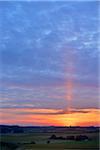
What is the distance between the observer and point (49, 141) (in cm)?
2477

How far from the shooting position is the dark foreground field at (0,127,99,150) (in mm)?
20355

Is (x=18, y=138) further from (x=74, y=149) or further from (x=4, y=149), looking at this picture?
(x=74, y=149)

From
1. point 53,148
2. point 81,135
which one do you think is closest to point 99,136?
point 53,148

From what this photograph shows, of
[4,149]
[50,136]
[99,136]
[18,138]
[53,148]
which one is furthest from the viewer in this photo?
[50,136]

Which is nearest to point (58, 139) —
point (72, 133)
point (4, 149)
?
point (72, 133)

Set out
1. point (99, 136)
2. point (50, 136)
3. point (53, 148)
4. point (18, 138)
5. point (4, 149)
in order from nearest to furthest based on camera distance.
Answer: point (99, 136), point (53, 148), point (4, 149), point (18, 138), point (50, 136)

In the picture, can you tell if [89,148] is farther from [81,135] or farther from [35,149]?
[81,135]

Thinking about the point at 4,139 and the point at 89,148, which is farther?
the point at 4,139

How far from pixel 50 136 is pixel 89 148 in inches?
340

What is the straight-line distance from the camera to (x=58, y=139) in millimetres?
25750

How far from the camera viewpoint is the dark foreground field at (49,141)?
2035cm

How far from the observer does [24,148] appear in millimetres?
21812

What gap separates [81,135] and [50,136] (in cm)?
272

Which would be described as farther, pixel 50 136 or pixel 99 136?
pixel 50 136
